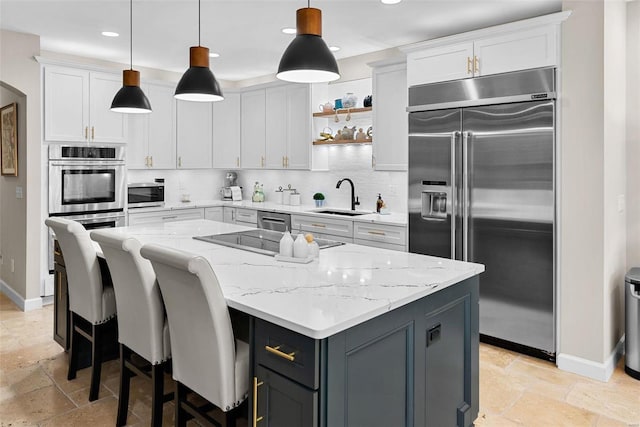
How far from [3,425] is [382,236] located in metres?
3.06

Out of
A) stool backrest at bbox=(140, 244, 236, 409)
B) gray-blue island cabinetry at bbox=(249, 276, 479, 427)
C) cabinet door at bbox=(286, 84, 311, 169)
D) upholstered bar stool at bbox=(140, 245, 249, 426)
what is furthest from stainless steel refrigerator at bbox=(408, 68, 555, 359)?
stool backrest at bbox=(140, 244, 236, 409)

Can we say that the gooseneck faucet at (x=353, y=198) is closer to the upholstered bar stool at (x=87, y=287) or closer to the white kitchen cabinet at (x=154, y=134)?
the white kitchen cabinet at (x=154, y=134)

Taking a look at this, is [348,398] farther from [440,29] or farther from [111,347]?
[440,29]

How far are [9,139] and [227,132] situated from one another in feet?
7.86

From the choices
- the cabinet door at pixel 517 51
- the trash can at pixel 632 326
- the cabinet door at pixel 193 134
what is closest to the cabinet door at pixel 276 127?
the cabinet door at pixel 193 134

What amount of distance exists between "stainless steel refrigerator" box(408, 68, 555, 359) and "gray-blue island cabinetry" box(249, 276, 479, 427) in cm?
138

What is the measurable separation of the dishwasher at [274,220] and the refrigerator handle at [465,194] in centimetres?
204

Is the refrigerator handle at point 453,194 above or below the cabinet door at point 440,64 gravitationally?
below

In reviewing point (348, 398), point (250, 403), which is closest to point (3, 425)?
point (250, 403)

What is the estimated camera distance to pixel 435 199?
3.86 meters

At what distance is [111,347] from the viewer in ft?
10.7

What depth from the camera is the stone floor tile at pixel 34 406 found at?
2.62 metres

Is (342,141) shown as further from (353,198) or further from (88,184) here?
(88,184)

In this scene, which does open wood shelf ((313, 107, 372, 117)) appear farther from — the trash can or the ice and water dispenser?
the trash can
